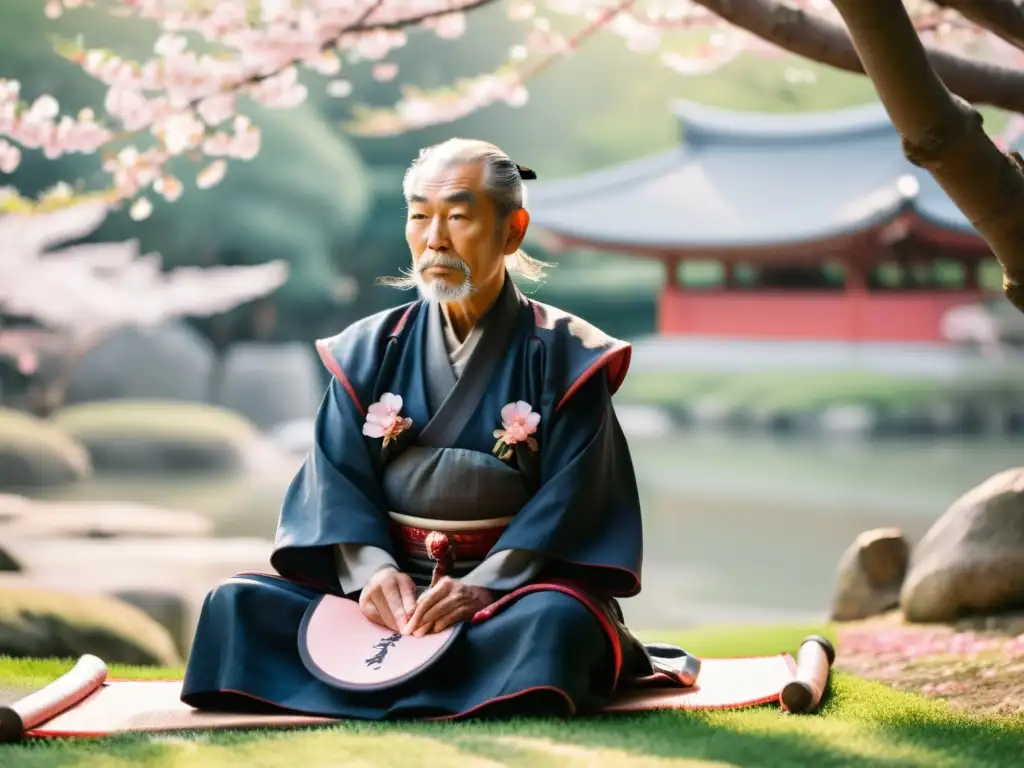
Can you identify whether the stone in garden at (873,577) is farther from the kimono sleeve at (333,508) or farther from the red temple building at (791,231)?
the red temple building at (791,231)

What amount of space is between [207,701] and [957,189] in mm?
1549

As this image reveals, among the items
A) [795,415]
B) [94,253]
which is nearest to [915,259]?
[795,415]

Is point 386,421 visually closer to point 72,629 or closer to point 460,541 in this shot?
point 460,541

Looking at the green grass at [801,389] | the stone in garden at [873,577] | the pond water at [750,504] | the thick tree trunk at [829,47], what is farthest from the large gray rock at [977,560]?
the green grass at [801,389]

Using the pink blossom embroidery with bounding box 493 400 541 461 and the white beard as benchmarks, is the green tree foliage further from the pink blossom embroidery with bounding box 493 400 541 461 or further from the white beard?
the pink blossom embroidery with bounding box 493 400 541 461

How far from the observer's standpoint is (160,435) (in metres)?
6.95

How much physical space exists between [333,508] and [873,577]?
102 inches

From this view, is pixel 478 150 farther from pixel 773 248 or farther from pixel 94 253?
pixel 773 248

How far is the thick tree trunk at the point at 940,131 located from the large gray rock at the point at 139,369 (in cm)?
562

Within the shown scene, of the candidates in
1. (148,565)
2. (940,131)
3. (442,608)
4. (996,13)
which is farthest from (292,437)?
(940,131)

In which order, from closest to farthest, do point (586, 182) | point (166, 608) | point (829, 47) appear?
point (829, 47)
point (166, 608)
point (586, 182)

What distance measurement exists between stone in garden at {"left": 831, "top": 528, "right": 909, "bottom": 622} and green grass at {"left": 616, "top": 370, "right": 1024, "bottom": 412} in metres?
2.78

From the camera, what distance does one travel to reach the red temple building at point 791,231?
7469mm

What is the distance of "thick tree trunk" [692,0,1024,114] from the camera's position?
8.17ft
